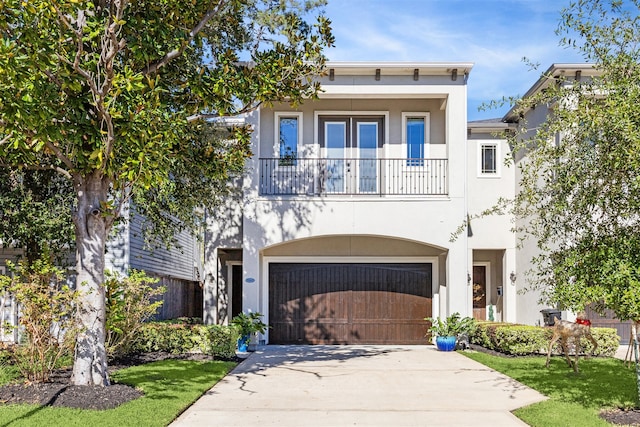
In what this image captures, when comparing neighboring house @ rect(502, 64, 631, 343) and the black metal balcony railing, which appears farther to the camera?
the black metal balcony railing

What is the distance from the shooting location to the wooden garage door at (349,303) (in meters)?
18.0

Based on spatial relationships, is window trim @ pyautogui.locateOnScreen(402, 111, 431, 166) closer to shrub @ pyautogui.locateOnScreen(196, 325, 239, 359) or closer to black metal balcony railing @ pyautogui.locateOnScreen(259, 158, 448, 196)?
black metal balcony railing @ pyautogui.locateOnScreen(259, 158, 448, 196)

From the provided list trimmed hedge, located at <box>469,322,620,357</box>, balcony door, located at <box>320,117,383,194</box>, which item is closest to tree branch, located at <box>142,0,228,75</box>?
balcony door, located at <box>320,117,383,194</box>

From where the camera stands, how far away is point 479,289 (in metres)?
20.2

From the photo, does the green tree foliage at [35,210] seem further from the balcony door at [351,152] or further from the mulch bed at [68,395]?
the balcony door at [351,152]

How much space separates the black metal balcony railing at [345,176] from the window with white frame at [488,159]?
7.31 feet

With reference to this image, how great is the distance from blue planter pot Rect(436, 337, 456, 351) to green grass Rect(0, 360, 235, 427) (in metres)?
6.21

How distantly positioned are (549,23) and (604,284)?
354cm

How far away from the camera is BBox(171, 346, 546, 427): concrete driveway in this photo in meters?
8.55

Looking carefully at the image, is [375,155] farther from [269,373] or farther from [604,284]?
[604,284]

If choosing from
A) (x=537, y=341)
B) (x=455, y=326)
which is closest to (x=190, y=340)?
(x=455, y=326)

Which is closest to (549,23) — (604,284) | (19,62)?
(604,284)

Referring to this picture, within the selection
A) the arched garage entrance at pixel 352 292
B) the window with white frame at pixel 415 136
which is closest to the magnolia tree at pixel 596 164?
the window with white frame at pixel 415 136

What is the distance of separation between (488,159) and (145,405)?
13.4 metres
